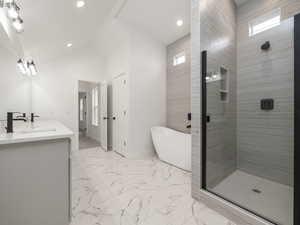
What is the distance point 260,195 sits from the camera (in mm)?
2014

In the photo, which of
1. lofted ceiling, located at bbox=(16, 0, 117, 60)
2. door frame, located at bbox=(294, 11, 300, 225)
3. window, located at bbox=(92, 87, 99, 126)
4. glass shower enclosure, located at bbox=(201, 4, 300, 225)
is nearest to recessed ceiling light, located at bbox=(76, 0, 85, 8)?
lofted ceiling, located at bbox=(16, 0, 117, 60)

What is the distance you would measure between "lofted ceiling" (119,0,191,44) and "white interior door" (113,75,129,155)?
1.26m

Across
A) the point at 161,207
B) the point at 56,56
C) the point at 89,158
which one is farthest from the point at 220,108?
the point at 56,56

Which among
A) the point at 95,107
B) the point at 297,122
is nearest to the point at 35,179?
the point at 297,122

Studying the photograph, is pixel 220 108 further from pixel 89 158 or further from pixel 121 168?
pixel 89 158

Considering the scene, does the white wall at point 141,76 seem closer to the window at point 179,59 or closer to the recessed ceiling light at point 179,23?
the window at point 179,59

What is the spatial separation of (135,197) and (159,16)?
3330mm

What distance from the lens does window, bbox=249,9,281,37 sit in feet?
7.93

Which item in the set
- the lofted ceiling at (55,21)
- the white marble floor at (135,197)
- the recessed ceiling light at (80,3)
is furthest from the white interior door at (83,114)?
the recessed ceiling light at (80,3)

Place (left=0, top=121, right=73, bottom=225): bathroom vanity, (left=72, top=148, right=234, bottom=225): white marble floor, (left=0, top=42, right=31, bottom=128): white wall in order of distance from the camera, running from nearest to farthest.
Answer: (left=0, top=121, right=73, bottom=225): bathroom vanity → (left=72, top=148, right=234, bottom=225): white marble floor → (left=0, top=42, right=31, bottom=128): white wall

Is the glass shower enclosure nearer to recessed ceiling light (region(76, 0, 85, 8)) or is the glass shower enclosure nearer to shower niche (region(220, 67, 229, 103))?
shower niche (region(220, 67, 229, 103))

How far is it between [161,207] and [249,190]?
1303 millimetres

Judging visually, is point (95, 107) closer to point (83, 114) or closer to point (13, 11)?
point (83, 114)

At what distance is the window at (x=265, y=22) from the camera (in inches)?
95.1
